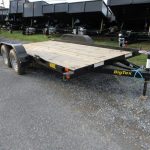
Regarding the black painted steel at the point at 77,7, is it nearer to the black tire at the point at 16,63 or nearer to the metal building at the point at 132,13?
the metal building at the point at 132,13

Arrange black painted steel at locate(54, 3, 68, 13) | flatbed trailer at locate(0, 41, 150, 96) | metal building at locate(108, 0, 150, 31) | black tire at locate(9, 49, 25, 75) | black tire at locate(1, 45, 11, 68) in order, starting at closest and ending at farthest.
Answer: flatbed trailer at locate(0, 41, 150, 96)
black tire at locate(9, 49, 25, 75)
black tire at locate(1, 45, 11, 68)
metal building at locate(108, 0, 150, 31)
black painted steel at locate(54, 3, 68, 13)

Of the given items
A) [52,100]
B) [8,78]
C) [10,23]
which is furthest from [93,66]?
[10,23]

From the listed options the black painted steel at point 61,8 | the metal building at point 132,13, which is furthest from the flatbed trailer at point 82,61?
the black painted steel at point 61,8

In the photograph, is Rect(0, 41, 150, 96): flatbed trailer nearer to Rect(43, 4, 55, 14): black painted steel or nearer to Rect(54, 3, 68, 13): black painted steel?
Rect(54, 3, 68, 13): black painted steel

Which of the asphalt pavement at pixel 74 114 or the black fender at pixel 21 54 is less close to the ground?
the black fender at pixel 21 54

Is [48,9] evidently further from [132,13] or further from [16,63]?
[16,63]

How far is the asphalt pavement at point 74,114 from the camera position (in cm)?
321

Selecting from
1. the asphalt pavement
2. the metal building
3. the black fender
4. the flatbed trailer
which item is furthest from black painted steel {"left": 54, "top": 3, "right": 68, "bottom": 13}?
the asphalt pavement

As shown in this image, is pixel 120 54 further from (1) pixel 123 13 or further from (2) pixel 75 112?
(1) pixel 123 13

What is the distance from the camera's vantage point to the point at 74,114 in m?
3.99

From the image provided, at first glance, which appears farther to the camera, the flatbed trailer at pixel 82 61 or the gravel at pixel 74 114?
the flatbed trailer at pixel 82 61

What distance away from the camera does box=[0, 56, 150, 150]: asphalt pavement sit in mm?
3215

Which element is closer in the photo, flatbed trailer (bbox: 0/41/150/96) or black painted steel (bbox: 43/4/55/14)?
flatbed trailer (bbox: 0/41/150/96)

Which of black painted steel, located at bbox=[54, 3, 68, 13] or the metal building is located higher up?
black painted steel, located at bbox=[54, 3, 68, 13]
